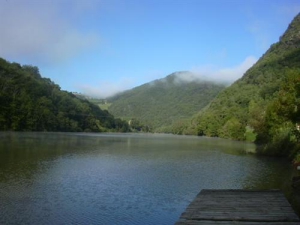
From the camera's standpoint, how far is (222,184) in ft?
93.4

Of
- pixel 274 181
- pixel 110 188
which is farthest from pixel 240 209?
pixel 274 181

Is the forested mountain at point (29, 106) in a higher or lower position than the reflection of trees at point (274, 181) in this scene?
higher

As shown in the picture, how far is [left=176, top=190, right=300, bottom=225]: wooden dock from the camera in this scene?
1240 cm

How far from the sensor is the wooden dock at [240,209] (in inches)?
488

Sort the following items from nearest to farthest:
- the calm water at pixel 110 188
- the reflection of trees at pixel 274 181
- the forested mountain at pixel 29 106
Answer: the calm water at pixel 110 188 → the reflection of trees at pixel 274 181 → the forested mountain at pixel 29 106

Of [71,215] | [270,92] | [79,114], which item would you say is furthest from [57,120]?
[71,215]

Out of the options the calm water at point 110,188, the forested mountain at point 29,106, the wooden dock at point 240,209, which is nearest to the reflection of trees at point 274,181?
the calm water at point 110,188

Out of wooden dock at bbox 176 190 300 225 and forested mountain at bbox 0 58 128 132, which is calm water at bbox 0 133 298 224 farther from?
forested mountain at bbox 0 58 128 132

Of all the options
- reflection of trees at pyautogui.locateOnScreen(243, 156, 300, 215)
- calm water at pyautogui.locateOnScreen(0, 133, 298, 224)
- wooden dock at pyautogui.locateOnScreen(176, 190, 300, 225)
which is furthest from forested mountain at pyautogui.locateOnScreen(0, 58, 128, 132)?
wooden dock at pyautogui.locateOnScreen(176, 190, 300, 225)

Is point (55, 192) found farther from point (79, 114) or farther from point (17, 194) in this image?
point (79, 114)

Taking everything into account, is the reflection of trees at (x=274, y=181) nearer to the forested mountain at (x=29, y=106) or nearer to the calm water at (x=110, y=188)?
the calm water at (x=110, y=188)

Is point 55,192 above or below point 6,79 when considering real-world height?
below

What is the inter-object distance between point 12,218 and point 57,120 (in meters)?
156

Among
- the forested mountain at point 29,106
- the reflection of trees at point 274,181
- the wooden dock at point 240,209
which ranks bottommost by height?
the reflection of trees at point 274,181
